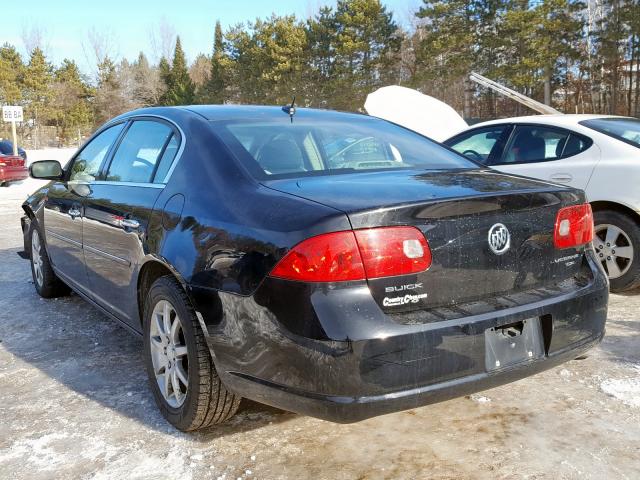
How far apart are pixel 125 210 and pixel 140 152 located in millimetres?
395

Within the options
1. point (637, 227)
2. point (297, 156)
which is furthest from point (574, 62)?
point (297, 156)

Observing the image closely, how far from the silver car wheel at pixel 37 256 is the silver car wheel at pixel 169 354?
250cm

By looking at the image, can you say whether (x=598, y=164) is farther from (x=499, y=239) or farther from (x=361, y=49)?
(x=361, y=49)

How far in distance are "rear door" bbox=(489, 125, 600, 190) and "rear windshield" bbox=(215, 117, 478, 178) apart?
208 cm

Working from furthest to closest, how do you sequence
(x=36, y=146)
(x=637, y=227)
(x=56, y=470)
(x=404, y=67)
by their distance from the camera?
(x=36, y=146) → (x=404, y=67) → (x=637, y=227) → (x=56, y=470)

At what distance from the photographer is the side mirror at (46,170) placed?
413 cm

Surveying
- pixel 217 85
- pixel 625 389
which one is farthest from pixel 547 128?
pixel 217 85

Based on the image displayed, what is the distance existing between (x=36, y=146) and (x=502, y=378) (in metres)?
49.2

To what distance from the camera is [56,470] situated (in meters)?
2.40

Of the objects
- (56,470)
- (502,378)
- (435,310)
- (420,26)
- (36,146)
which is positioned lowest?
(56,470)

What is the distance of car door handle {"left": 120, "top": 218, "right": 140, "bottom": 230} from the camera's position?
2.94 m

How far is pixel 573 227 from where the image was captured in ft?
8.29

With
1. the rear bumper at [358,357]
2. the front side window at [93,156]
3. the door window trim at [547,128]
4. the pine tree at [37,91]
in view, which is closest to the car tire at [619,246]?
the door window trim at [547,128]

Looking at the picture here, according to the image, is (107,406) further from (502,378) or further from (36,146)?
(36,146)
